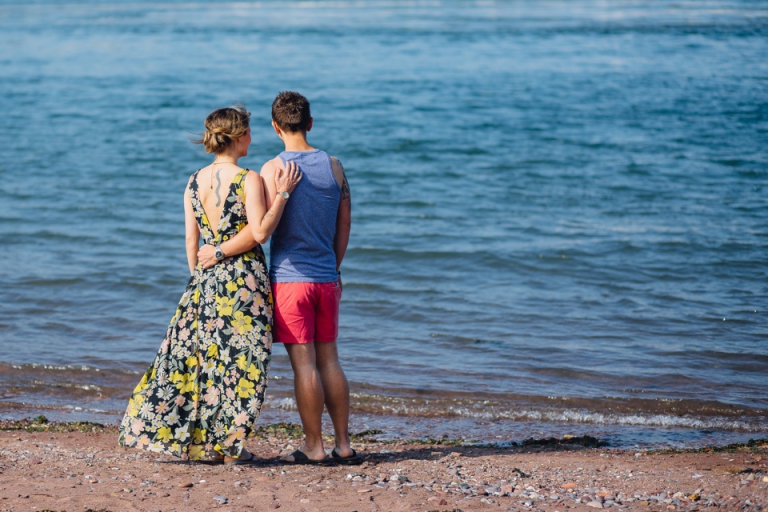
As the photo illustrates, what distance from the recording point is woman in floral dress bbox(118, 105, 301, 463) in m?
4.15

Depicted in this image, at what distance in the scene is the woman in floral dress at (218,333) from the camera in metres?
4.15

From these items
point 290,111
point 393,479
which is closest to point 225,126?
point 290,111

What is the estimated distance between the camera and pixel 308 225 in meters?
4.18

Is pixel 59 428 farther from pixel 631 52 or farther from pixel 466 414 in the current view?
pixel 631 52

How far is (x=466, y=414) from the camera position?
231 inches

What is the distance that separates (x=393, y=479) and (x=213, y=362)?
3.41ft

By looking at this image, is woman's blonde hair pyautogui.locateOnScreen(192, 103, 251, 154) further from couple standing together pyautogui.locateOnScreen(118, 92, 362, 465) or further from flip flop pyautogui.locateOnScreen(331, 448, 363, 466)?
flip flop pyautogui.locateOnScreen(331, 448, 363, 466)

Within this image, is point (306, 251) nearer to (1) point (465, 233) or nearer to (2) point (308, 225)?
(2) point (308, 225)

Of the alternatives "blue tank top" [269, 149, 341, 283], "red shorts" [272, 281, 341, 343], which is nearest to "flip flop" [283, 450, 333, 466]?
"red shorts" [272, 281, 341, 343]

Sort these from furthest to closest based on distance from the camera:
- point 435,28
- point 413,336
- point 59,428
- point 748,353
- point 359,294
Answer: point 435,28 < point 359,294 < point 413,336 < point 748,353 < point 59,428

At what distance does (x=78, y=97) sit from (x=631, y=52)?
16355 millimetres

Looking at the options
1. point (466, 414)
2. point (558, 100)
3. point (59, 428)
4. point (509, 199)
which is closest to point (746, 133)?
point (558, 100)

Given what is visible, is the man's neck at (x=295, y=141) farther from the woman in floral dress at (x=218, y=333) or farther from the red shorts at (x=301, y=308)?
the red shorts at (x=301, y=308)

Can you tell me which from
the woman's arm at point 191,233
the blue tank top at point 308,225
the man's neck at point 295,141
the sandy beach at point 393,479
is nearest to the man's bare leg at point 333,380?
the sandy beach at point 393,479
